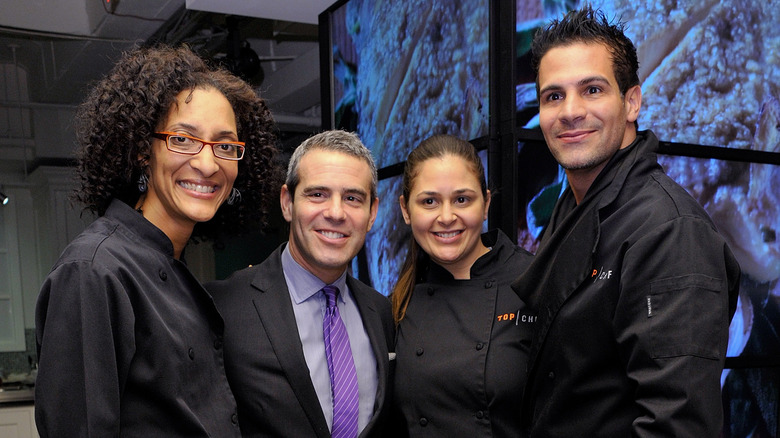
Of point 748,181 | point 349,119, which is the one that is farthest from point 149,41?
point 748,181

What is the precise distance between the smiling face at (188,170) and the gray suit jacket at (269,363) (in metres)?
0.29

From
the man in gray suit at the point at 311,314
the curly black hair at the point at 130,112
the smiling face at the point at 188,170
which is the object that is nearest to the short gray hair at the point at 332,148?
the man in gray suit at the point at 311,314

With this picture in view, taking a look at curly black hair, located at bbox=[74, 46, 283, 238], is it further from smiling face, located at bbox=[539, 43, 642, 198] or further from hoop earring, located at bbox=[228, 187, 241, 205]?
smiling face, located at bbox=[539, 43, 642, 198]

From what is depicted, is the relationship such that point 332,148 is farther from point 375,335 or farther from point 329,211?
point 375,335

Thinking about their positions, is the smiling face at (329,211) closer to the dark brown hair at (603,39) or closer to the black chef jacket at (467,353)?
the black chef jacket at (467,353)

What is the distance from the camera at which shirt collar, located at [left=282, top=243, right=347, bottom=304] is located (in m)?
2.07

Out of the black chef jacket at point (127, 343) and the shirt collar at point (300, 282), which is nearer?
the black chef jacket at point (127, 343)

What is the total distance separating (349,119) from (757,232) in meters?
2.06

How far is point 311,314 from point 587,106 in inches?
35.7

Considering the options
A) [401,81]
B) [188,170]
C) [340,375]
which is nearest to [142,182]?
[188,170]

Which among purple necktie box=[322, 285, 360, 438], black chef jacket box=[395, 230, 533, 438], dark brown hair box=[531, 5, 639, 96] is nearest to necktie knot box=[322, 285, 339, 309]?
purple necktie box=[322, 285, 360, 438]

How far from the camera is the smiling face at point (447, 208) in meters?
2.18

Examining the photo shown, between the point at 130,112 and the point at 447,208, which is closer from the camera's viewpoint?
the point at 130,112

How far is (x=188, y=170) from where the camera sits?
175 cm
